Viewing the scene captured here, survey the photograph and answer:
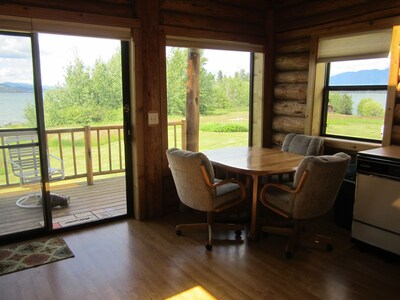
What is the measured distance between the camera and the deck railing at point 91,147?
473cm

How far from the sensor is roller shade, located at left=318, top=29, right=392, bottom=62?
3375 mm

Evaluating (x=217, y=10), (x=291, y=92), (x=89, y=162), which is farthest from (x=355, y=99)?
(x=89, y=162)

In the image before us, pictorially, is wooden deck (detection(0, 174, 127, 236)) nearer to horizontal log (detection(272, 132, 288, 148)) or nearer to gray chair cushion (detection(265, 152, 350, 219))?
gray chair cushion (detection(265, 152, 350, 219))

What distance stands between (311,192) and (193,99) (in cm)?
243

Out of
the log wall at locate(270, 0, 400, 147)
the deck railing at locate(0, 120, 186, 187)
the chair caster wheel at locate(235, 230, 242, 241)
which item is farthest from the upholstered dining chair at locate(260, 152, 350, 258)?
the deck railing at locate(0, 120, 186, 187)

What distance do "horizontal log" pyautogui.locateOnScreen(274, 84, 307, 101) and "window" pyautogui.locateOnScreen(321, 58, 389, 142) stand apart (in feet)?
0.92

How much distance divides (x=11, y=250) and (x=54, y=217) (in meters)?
0.87

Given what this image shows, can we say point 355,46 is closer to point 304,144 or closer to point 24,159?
point 304,144

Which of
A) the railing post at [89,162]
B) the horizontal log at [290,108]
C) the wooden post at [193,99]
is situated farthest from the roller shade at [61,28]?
the horizontal log at [290,108]

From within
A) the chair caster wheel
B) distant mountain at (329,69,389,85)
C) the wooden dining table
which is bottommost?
the chair caster wheel

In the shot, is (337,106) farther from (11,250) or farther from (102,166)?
(11,250)

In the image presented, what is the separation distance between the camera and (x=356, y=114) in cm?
390

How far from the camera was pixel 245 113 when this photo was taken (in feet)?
15.8

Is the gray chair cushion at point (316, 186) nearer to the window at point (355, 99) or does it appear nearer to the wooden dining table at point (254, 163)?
the wooden dining table at point (254, 163)
